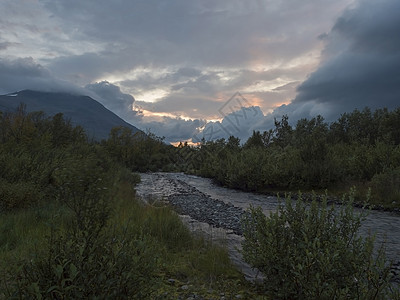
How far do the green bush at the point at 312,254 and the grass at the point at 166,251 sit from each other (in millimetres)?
794

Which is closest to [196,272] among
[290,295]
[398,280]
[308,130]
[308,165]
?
[290,295]

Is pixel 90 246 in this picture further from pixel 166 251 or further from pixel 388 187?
pixel 388 187

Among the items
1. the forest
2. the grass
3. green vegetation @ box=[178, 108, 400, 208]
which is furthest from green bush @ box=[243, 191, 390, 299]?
green vegetation @ box=[178, 108, 400, 208]

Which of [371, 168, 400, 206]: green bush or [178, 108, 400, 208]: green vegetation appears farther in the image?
[178, 108, 400, 208]: green vegetation

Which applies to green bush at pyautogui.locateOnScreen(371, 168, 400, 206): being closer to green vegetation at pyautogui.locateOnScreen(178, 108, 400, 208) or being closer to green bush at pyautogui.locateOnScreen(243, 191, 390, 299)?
green vegetation at pyautogui.locateOnScreen(178, 108, 400, 208)

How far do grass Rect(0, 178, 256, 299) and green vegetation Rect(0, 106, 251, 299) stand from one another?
21 mm

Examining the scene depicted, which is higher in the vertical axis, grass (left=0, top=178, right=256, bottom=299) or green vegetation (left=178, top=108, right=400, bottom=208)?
green vegetation (left=178, top=108, right=400, bottom=208)

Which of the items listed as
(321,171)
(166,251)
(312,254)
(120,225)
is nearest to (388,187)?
(321,171)

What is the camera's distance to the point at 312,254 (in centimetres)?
368

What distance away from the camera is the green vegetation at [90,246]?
2.87m

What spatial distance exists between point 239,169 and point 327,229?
802 inches

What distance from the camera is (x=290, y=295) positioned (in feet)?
14.3

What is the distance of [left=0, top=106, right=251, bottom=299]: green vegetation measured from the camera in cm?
287

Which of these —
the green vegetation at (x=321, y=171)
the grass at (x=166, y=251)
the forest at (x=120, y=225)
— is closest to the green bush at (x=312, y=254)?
the forest at (x=120, y=225)
